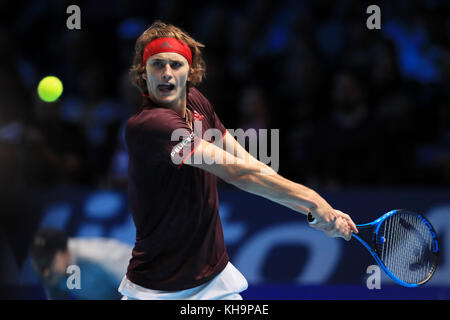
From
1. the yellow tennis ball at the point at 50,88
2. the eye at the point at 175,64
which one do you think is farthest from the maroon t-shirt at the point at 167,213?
the yellow tennis ball at the point at 50,88

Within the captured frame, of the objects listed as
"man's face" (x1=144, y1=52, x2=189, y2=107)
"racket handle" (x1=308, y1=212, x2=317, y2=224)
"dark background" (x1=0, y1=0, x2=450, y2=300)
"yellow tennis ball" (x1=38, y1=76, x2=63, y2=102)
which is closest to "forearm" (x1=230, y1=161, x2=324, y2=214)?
"racket handle" (x1=308, y1=212, x2=317, y2=224)

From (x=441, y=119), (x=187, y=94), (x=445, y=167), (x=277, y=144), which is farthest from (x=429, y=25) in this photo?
(x=187, y=94)

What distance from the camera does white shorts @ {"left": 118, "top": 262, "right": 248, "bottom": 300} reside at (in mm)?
3633

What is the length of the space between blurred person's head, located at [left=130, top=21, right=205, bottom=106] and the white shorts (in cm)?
98

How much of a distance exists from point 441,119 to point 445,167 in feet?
2.22

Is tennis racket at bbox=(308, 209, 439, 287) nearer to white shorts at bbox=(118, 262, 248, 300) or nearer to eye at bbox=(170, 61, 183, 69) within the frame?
white shorts at bbox=(118, 262, 248, 300)

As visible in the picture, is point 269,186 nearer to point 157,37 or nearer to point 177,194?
point 177,194

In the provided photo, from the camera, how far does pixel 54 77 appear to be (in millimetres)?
8320

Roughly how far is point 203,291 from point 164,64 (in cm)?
123

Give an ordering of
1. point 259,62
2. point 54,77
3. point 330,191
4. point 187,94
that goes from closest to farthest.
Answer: point 187,94 < point 330,191 < point 259,62 < point 54,77

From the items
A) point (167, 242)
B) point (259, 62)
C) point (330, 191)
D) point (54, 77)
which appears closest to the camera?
point (167, 242)

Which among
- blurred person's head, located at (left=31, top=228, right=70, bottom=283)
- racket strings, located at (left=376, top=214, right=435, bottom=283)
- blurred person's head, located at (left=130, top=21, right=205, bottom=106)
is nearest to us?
blurred person's head, located at (left=130, top=21, right=205, bottom=106)

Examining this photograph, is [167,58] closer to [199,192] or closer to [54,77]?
[199,192]

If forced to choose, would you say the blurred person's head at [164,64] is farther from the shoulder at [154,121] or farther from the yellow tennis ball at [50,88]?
→ the yellow tennis ball at [50,88]
